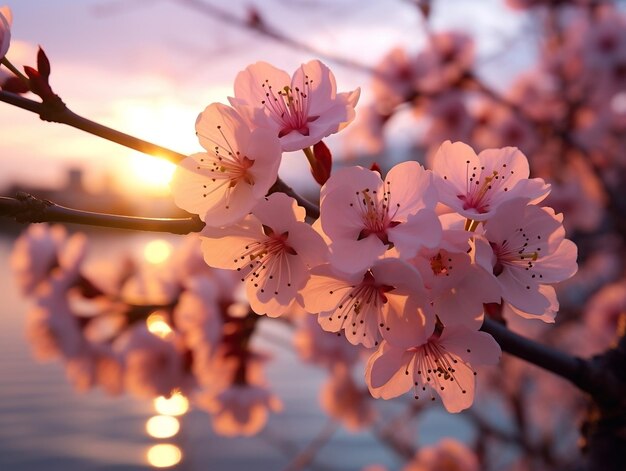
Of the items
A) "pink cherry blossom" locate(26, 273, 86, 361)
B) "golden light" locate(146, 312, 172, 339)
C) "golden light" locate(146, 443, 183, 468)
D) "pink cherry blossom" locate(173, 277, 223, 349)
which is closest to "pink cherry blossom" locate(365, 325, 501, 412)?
"pink cherry blossom" locate(173, 277, 223, 349)

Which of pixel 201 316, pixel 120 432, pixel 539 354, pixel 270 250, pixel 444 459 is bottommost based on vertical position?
pixel 539 354

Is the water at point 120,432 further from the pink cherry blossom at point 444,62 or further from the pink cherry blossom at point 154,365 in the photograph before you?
the pink cherry blossom at point 444,62

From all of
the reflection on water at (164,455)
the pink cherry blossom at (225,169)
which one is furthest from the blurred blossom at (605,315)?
the pink cherry blossom at (225,169)

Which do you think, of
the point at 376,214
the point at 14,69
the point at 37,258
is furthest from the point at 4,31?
the point at 37,258

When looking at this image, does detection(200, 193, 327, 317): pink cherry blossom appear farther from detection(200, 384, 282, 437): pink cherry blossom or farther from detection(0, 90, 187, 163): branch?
detection(200, 384, 282, 437): pink cherry blossom

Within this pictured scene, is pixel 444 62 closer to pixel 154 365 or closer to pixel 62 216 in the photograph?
pixel 154 365

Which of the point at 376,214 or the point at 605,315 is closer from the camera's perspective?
the point at 376,214
